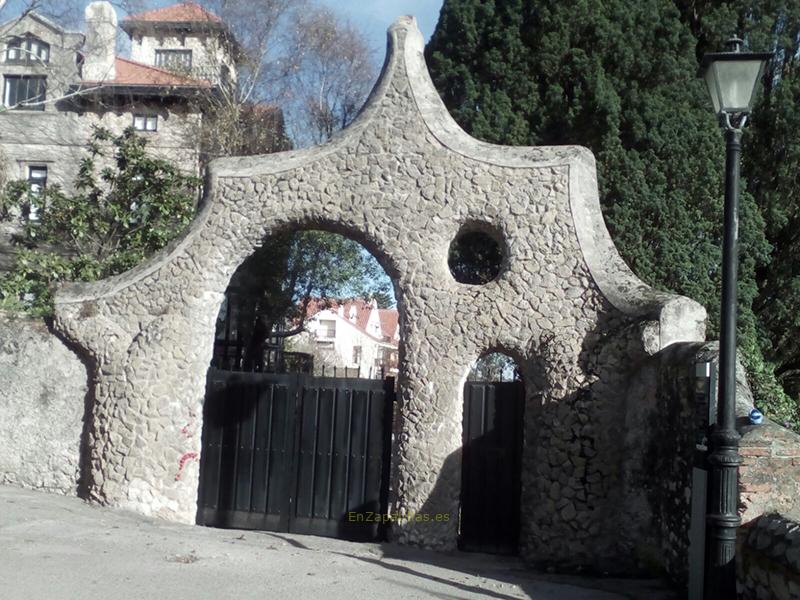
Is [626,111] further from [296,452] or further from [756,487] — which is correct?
[756,487]

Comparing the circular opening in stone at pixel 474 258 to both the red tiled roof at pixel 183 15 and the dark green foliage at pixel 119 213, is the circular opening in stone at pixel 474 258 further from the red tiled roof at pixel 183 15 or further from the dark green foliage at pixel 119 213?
the red tiled roof at pixel 183 15

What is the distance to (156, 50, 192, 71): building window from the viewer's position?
24575 millimetres

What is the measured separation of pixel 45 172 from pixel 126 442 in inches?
721

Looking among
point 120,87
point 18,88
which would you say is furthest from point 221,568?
point 18,88

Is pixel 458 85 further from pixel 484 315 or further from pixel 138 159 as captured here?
pixel 484 315

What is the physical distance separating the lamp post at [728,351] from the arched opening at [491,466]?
3.82 meters

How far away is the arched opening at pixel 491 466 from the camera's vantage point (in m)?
9.50

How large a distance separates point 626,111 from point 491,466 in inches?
299

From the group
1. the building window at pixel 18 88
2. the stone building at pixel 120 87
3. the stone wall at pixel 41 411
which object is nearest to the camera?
the stone wall at pixel 41 411

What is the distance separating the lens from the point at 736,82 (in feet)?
19.1

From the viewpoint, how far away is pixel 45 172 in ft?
85.5

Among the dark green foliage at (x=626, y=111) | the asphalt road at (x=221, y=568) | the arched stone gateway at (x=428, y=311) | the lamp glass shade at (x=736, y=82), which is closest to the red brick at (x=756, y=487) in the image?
the asphalt road at (x=221, y=568)

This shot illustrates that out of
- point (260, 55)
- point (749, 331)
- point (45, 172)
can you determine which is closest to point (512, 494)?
point (749, 331)

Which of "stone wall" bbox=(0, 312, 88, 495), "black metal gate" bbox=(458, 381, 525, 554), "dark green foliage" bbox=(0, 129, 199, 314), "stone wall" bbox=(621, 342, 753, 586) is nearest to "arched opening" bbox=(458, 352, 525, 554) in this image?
"black metal gate" bbox=(458, 381, 525, 554)
